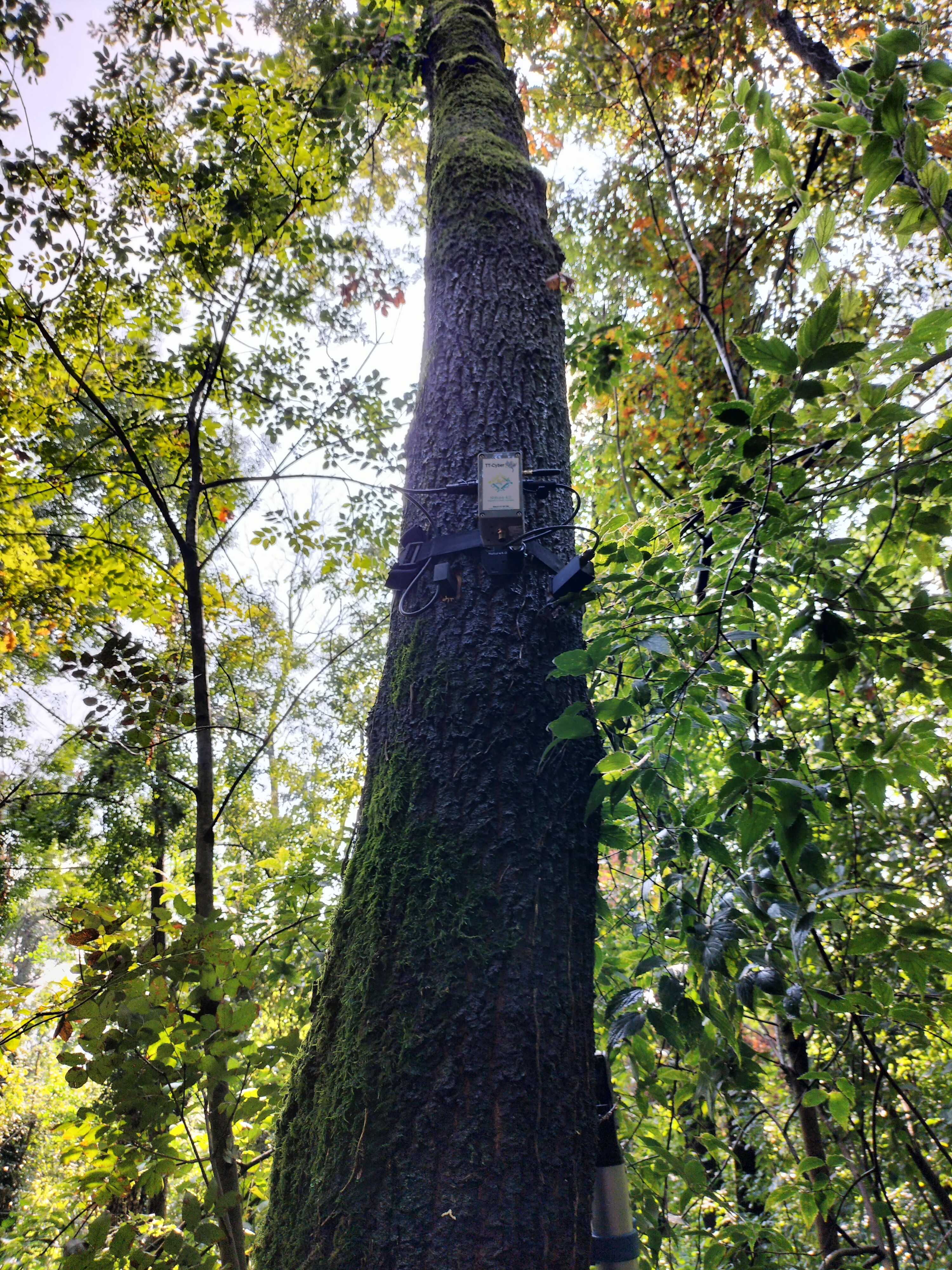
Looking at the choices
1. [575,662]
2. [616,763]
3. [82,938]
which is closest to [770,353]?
[575,662]

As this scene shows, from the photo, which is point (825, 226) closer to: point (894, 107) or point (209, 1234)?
point (894, 107)

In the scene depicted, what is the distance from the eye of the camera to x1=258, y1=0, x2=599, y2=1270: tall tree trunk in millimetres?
873

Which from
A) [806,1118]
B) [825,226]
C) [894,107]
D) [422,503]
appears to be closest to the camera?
[894,107]

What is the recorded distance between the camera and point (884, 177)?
94 cm

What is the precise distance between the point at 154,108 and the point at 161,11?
0.40 meters

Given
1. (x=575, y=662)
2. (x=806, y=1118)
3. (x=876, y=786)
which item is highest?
(x=575, y=662)

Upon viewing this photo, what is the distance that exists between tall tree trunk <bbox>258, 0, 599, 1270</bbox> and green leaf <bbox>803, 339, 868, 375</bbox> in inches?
26.3

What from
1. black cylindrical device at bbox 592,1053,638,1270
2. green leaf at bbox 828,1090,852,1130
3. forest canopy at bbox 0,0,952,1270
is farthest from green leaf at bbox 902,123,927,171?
green leaf at bbox 828,1090,852,1130

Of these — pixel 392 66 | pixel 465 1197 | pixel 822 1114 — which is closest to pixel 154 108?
pixel 392 66

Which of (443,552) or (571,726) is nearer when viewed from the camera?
(571,726)

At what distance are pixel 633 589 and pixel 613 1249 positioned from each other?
1187 mm

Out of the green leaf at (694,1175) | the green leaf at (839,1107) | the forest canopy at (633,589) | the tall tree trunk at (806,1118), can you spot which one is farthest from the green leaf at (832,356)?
the tall tree trunk at (806,1118)

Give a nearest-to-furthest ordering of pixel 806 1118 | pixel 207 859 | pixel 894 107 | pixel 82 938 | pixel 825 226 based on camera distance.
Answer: pixel 894 107 < pixel 825 226 < pixel 82 938 < pixel 207 859 < pixel 806 1118

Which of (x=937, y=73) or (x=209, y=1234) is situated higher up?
(x=937, y=73)
